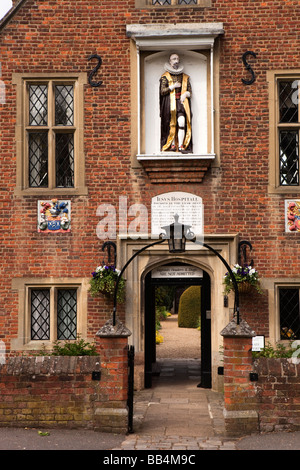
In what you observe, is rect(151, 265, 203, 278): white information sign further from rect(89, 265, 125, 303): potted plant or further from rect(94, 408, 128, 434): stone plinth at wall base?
rect(94, 408, 128, 434): stone plinth at wall base

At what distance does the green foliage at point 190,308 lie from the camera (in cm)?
2994

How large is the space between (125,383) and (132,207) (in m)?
4.44

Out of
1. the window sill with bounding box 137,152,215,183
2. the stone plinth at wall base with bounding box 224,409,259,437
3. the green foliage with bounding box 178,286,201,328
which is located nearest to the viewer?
the stone plinth at wall base with bounding box 224,409,259,437

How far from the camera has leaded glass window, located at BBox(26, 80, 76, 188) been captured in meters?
13.6

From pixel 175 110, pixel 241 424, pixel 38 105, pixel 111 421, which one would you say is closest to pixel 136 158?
pixel 175 110

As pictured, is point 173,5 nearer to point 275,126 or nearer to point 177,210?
point 275,126

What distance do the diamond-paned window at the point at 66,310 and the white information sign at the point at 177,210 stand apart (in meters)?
2.14

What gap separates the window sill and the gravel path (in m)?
8.67

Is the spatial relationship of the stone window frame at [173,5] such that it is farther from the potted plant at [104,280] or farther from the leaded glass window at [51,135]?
the potted plant at [104,280]

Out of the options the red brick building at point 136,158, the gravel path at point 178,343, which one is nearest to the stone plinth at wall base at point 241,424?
the red brick building at point 136,158

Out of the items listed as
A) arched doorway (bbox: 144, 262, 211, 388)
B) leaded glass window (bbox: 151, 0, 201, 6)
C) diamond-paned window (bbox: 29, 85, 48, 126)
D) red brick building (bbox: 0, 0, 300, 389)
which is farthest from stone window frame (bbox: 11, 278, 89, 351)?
leaded glass window (bbox: 151, 0, 201, 6)

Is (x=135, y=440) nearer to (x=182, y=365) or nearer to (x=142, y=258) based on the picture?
(x=142, y=258)

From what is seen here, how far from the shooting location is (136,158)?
43.8ft

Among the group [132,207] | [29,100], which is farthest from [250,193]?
[29,100]
